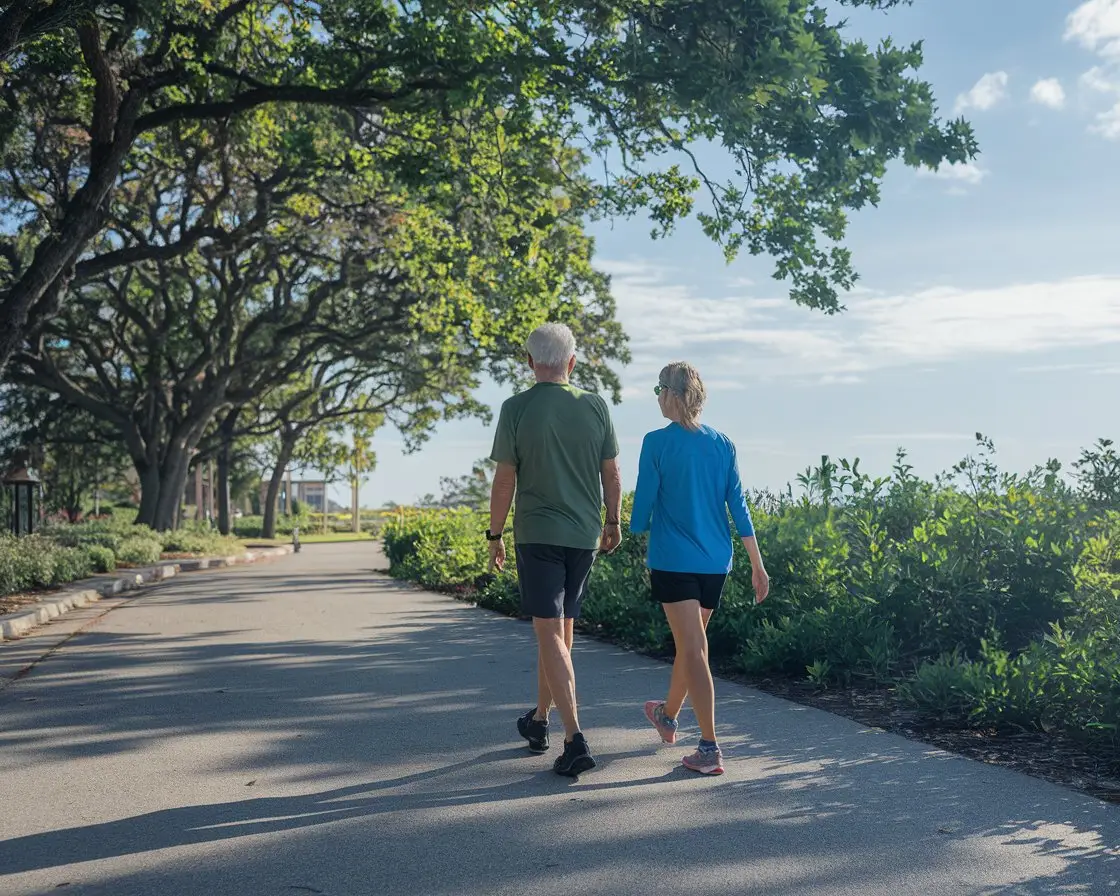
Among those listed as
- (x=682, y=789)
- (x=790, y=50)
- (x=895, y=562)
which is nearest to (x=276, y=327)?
(x=790, y=50)

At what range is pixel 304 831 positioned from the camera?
4668 mm

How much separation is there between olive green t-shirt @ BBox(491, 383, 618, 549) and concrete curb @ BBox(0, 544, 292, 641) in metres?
8.59

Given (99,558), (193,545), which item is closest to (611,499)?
(99,558)

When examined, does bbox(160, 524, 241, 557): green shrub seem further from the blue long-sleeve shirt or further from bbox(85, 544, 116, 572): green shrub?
the blue long-sleeve shirt

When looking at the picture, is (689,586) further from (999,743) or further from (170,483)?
(170,483)

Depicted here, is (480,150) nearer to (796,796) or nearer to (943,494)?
(943,494)

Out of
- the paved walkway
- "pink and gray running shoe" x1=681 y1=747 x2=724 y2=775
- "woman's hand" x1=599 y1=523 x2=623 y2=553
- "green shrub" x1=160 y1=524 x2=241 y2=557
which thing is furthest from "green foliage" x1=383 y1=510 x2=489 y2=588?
"pink and gray running shoe" x1=681 y1=747 x2=724 y2=775

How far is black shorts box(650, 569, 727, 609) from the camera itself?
570cm

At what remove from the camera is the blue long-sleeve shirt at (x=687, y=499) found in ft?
18.6

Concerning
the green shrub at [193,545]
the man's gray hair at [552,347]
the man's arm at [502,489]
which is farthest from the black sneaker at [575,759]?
the green shrub at [193,545]

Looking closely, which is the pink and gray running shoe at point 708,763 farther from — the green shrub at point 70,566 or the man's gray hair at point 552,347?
the green shrub at point 70,566

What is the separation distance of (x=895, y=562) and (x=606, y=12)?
6.82 meters

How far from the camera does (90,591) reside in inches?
699

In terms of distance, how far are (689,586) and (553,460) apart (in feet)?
2.98
